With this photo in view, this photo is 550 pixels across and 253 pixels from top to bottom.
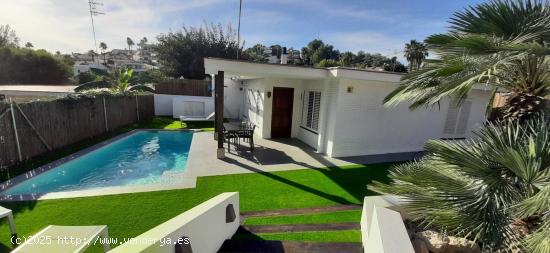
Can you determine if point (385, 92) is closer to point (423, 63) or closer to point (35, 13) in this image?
point (423, 63)

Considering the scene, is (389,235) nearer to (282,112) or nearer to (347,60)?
(282,112)

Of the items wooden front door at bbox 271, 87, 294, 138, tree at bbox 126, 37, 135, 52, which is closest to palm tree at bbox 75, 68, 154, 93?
wooden front door at bbox 271, 87, 294, 138

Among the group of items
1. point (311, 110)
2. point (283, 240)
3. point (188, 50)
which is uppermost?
point (188, 50)

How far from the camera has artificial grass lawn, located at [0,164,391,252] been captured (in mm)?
5488

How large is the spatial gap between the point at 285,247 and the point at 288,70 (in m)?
7.11

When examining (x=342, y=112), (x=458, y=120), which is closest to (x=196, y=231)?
(x=342, y=112)

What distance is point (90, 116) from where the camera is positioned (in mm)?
13102

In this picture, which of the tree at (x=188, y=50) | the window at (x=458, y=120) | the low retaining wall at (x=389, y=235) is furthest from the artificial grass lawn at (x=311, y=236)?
the tree at (x=188, y=50)

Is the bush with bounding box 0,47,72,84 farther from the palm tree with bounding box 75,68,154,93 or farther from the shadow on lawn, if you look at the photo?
the shadow on lawn

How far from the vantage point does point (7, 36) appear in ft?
143

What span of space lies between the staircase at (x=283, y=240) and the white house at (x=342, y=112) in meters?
5.40

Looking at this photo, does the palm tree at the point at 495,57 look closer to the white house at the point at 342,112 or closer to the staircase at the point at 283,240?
the staircase at the point at 283,240

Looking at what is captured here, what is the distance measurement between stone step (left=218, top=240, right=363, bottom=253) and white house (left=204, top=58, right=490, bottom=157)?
619 cm

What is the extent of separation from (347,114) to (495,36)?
691 cm
